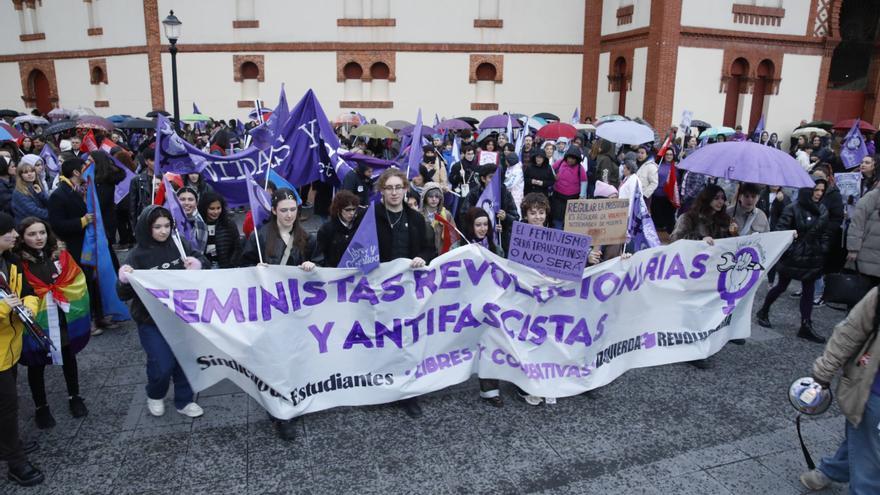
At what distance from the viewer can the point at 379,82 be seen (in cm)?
2703

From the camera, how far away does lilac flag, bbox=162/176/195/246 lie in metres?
4.79

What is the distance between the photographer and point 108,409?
15.3 ft

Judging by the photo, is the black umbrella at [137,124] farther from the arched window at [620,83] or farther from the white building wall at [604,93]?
the arched window at [620,83]

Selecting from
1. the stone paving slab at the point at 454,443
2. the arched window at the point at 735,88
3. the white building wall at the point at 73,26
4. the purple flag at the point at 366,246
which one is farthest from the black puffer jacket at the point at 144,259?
the white building wall at the point at 73,26

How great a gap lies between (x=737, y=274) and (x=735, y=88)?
2190 centimetres

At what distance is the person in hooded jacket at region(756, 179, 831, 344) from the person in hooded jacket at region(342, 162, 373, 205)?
5653 mm

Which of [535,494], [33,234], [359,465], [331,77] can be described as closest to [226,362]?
[359,465]

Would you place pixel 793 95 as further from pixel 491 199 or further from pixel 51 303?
pixel 51 303

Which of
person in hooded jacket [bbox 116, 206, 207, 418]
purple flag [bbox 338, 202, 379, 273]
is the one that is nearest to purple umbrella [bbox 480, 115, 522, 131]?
purple flag [bbox 338, 202, 379, 273]

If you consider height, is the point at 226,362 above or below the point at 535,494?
above

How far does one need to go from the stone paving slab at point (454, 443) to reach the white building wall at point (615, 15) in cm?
2052

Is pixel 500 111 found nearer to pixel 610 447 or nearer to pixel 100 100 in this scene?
pixel 100 100

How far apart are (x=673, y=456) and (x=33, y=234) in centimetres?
471

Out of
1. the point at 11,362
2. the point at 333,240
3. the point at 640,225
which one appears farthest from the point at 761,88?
the point at 11,362
